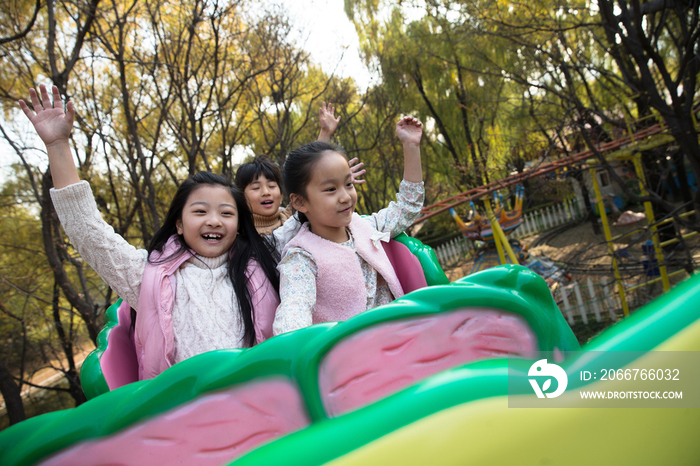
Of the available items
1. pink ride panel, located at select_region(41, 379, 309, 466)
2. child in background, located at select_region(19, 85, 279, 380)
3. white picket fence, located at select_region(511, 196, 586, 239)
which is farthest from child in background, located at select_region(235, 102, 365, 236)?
white picket fence, located at select_region(511, 196, 586, 239)

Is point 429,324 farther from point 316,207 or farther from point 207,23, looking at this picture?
point 207,23

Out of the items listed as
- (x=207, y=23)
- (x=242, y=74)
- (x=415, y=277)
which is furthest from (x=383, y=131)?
(x=415, y=277)

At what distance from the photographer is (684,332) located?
2.30 feet

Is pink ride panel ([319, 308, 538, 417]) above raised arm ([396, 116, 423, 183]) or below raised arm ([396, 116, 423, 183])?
below

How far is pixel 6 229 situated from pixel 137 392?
629 centimetres

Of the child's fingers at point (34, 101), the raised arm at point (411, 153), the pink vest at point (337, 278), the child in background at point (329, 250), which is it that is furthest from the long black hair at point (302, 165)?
the child's fingers at point (34, 101)

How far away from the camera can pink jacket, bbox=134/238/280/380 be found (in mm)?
1243

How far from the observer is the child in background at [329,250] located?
4.53 ft

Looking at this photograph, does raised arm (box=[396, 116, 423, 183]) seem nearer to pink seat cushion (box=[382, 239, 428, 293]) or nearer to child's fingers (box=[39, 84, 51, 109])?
pink seat cushion (box=[382, 239, 428, 293])

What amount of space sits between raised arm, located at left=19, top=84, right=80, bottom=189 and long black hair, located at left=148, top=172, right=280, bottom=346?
33 centimetres

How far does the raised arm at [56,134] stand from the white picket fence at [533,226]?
1010cm

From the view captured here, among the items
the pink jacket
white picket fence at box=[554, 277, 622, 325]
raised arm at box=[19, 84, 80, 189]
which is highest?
raised arm at box=[19, 84, 80, 189]

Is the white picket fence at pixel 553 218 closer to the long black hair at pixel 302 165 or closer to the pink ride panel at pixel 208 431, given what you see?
the long black hair at pixel 302 165

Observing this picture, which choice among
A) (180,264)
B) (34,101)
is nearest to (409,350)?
(180,264)
